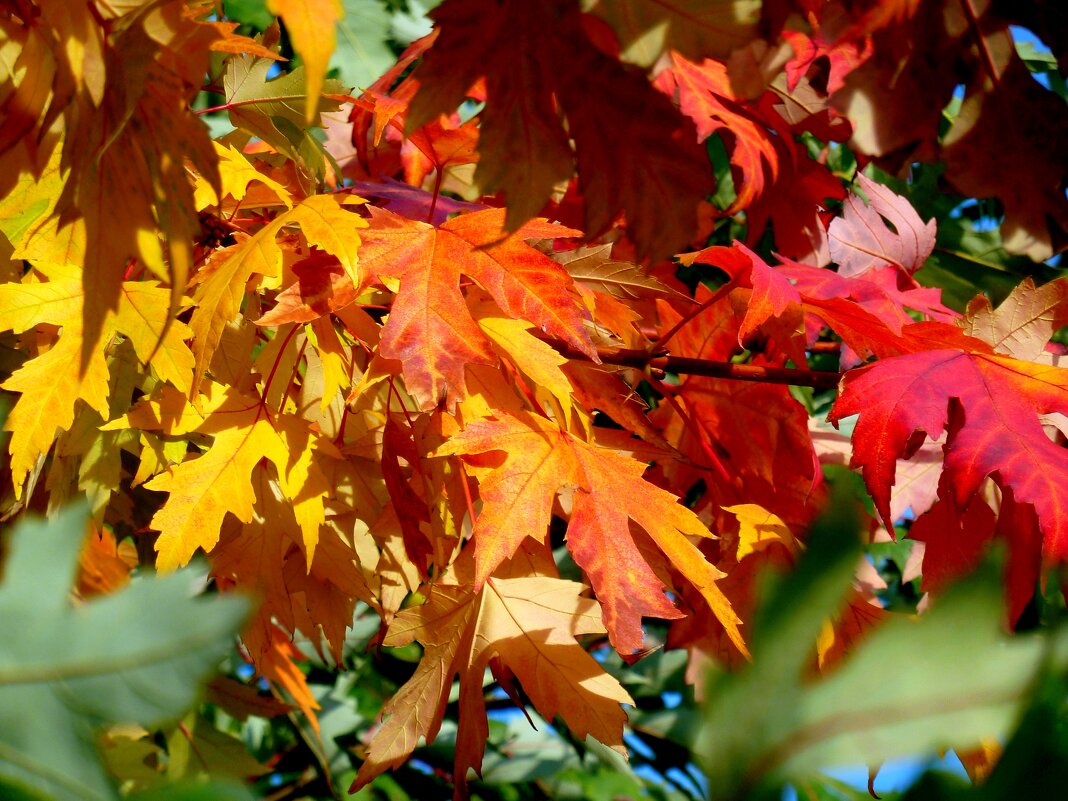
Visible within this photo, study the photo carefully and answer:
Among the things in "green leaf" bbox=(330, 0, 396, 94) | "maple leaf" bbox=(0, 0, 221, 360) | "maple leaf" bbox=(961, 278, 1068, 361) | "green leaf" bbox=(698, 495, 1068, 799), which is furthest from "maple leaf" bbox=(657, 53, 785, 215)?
"green leaf" bbox=(330, 0, 396, 94)

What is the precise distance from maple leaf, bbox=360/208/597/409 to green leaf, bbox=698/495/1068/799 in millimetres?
496

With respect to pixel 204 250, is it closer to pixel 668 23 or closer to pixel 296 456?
pixel 296 456

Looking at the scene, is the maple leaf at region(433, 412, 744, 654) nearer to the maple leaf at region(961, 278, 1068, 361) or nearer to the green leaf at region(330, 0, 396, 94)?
the maple leaf at region(961, 278, 1068, 361)

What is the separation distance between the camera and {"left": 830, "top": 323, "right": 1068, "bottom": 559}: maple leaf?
762 millimetres

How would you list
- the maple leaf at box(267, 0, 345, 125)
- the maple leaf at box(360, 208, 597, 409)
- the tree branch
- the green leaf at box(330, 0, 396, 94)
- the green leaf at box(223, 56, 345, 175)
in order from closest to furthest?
the maple leaf at box(267, 0, 345, 125)
the maple leaf at box(360, 208, 597, 409)
the tree branch
the green leaf at box(223, 56, 345, 175)
the green leaf at box(330, 0, 396, 94)

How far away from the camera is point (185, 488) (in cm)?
81

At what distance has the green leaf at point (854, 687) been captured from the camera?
25 centimetres

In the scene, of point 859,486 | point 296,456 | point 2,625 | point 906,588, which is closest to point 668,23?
point 2,625

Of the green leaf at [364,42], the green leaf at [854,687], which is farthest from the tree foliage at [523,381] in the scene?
the green leaf at [364,42]

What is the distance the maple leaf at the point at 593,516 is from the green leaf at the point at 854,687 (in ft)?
1.66

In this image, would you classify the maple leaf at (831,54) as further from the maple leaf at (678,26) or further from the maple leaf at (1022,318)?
the maple leaf at (1022,318)

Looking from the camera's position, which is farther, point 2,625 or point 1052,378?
point 1052,378

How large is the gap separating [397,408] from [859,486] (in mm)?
822

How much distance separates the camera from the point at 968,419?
2.63 ft
